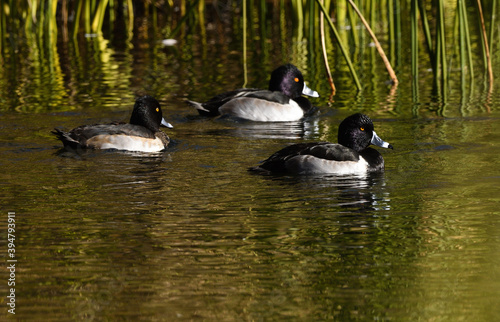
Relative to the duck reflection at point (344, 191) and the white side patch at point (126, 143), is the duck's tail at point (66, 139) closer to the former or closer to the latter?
the white side patch at point (126, 143)

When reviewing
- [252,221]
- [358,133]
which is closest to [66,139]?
[358,133]

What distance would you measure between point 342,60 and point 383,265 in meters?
12.1

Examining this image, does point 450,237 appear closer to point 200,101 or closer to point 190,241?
point 190,241

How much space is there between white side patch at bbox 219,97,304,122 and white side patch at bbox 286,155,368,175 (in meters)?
3.97

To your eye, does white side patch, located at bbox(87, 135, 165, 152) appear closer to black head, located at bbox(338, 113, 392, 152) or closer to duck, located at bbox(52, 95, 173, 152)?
duck, located at bbox(52, 95, 173, 152)

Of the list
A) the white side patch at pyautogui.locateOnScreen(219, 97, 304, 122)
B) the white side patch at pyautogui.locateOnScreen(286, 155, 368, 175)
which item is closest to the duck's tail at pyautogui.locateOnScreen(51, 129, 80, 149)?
the white side patch at pyautogui.locateOnScreen(286, 155, 368, 175)

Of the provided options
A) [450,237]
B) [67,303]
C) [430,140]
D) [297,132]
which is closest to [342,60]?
[297,132]

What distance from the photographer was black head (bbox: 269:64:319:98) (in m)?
14.5

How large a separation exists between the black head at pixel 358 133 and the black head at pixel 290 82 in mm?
4143

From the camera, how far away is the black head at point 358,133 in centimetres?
1038

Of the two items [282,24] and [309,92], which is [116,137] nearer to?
[309,92]

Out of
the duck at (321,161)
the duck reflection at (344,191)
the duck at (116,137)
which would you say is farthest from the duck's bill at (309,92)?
the duck reflection at (344,191)

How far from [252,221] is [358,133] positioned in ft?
9.76

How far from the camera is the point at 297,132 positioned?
41.8 ft
